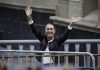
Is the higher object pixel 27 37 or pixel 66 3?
pixel 66 3

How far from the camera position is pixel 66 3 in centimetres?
1341

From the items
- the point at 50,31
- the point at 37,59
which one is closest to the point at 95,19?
the point at 50,31

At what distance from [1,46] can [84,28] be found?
2.16m

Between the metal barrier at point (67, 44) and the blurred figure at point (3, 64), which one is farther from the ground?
the blurred figure at point (3, 64)

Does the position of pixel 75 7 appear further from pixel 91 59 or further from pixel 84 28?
pixel 91 59

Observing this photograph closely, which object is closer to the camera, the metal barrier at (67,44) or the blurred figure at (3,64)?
the blurred figure at (3,64)

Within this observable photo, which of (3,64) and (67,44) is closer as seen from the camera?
(3,64)

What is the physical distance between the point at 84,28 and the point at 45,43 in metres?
3.72

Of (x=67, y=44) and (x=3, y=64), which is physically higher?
(x=3, y=64)

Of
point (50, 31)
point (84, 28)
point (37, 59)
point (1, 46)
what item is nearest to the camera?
point (37, 59)

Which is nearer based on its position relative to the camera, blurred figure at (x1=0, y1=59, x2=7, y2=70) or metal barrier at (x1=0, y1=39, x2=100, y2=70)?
blurred figure at (x1=0, y1=59, x2=7, y2=70)

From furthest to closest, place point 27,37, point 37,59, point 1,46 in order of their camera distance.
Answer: point 27,37, point 1,46, point 37,59

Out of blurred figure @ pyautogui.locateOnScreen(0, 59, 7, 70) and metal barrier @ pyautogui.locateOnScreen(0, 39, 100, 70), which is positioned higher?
blurred figure @ pyautogui.locateOnScreen(0, 59, 7, 70)

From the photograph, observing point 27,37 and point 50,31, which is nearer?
point 50,31
